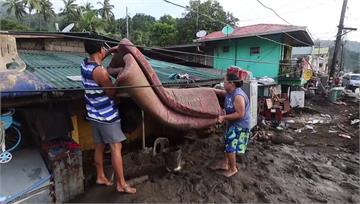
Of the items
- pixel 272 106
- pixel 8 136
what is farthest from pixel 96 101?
pixel 272 106

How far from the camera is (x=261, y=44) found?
50.2ft

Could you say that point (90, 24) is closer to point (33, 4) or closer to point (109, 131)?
point (33, 4)

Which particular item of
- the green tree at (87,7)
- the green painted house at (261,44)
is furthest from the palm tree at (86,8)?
the green painted house at (261,44)

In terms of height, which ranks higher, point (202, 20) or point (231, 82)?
point (202, 20)

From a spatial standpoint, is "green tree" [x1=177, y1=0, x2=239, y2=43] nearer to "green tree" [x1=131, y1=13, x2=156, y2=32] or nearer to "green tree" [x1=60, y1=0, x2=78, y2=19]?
"green tree" [x1=60, y1=0, x2=78, y2=19]

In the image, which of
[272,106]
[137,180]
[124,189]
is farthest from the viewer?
[272,106]

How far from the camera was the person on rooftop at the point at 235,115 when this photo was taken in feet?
13.6

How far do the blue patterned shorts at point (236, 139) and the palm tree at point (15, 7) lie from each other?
93.4ft

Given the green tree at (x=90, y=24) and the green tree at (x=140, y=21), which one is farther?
the green tree at (x=140, y=21)

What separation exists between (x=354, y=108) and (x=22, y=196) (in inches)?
742

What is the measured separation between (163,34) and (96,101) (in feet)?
80.6

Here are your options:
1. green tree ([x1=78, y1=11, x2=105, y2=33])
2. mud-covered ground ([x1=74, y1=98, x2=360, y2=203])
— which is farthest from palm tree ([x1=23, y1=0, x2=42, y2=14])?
mud-covered ground ([x1=74, y1=98, x2=360, y2=203])

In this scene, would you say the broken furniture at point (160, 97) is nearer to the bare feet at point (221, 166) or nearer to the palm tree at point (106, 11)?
the bare feet at point (221, 166)

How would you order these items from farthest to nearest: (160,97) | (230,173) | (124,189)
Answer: (230,173) < (124,189) < (160,97)
